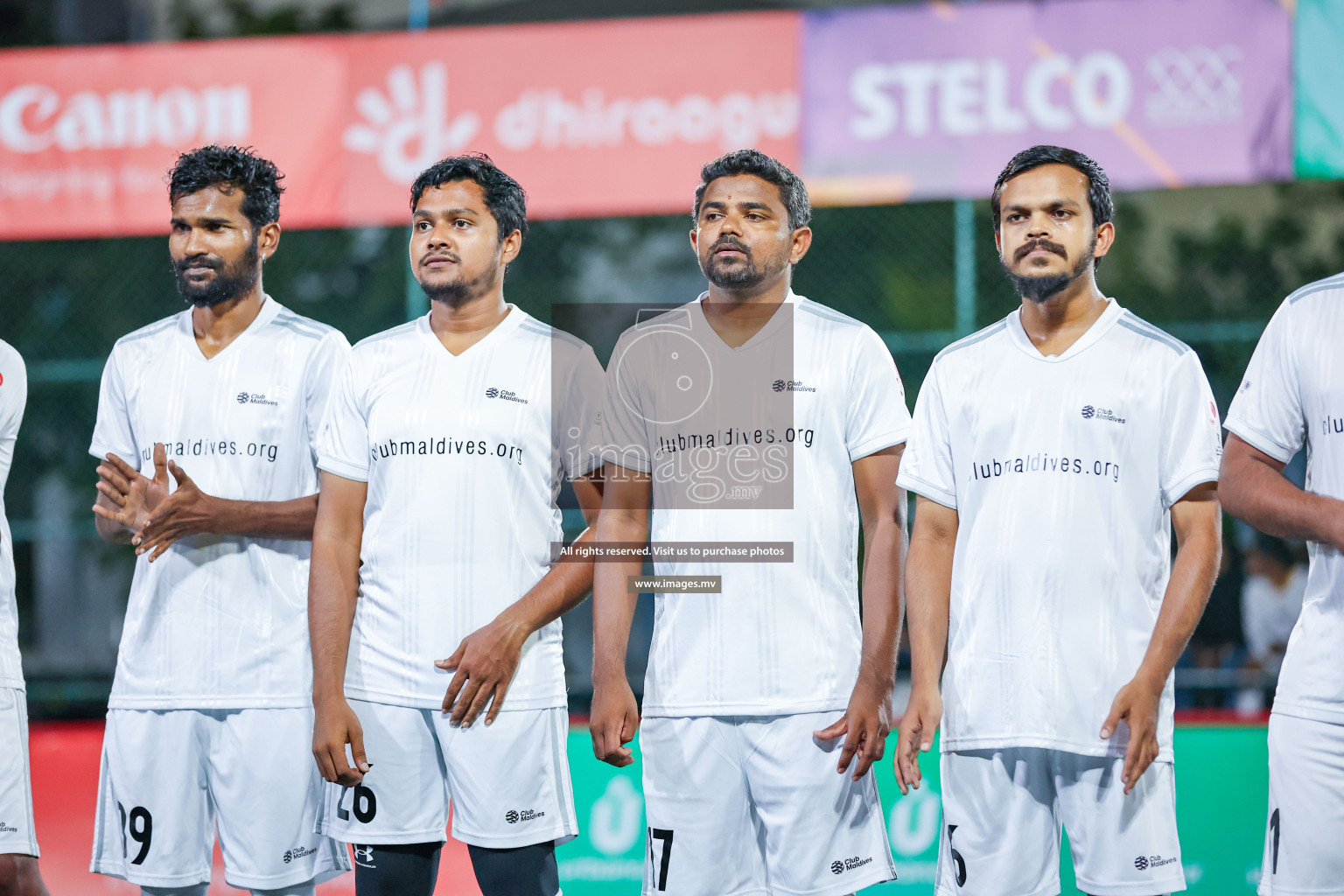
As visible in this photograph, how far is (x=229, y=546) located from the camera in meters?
3.90

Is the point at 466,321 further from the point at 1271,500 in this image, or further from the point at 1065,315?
the point at 1271,500

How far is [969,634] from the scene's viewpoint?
332 centimetres

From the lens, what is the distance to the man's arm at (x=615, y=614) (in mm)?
3379

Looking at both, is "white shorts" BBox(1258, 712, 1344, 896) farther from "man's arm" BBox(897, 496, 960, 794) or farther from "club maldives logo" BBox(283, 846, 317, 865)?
"club maldives logo" BBox(283, 846, 317, 865)

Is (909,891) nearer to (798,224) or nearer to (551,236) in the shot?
(798,224)

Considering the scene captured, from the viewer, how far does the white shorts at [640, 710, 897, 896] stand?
332 centimetres

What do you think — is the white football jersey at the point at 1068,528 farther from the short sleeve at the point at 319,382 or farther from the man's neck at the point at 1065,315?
the short sleeve at the point at 319,382

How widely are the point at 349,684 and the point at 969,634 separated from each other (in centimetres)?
167

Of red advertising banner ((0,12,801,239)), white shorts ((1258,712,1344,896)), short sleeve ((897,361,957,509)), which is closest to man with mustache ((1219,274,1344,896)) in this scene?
white shorts ((1258,712,1344,896))

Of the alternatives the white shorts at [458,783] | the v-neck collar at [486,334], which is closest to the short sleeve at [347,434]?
the v-neck collar at [486,334]

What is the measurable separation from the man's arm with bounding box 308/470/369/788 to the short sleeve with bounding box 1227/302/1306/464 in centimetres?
237

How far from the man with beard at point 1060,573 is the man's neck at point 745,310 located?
558 millimetres

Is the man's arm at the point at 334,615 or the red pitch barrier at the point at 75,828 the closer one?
the man's arm at the point at 334,615

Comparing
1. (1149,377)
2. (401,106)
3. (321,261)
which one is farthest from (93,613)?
(1149,377)
